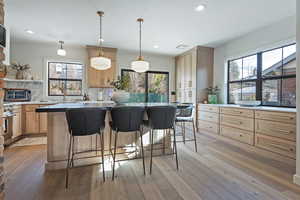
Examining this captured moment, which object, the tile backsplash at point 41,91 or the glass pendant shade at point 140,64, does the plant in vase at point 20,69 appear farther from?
the glass pendant shade at point 140,64

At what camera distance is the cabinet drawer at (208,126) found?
3.84 m

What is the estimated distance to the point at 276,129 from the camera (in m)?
2.59

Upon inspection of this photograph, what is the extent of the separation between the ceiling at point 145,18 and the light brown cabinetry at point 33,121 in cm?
190

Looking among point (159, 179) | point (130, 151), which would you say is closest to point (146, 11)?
point (130, 151)

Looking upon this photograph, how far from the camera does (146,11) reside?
2.71 meters

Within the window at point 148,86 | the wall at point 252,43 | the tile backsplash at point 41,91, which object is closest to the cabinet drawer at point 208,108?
the wall at point 252,43

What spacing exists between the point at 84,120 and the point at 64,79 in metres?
3.66

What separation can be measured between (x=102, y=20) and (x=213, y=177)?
10.9 ft

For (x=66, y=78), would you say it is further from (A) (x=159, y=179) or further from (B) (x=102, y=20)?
(A) (x=159, y=179)

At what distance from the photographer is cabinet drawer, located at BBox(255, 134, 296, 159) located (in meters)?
2.40

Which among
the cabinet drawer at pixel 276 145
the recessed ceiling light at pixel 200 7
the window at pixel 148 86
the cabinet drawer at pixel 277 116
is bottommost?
the cabinet drawer at pixel 276 145

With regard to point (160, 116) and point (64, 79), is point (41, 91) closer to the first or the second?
point (64, 79)

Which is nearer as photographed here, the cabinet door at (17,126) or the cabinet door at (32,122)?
the cabinet door at (17,126)

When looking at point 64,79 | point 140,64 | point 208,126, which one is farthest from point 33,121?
point 208,126
